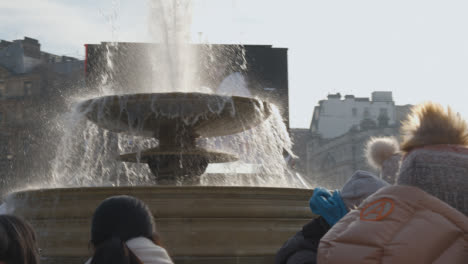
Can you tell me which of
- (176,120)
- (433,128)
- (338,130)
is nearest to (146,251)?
(433,128)

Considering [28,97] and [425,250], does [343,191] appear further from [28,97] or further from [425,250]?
[28,97]

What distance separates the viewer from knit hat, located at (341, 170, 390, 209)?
8.23 feet

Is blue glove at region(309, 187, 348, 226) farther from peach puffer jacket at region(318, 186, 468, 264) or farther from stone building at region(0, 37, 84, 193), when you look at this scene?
stone building at region(0, 37, 84, 193)

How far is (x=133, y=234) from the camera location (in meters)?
2.36

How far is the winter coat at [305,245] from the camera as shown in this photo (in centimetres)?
250

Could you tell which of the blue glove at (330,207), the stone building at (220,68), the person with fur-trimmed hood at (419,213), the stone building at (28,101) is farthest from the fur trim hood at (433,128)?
the stone building at (28,101)

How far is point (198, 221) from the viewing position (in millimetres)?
4516

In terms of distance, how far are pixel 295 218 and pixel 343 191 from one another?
223 cm

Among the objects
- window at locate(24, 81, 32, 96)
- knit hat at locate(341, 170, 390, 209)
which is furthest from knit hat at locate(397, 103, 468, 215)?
window at locate(24, 81, 32, 96)

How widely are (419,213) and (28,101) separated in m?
42.3

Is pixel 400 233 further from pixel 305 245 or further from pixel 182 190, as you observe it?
pixel 182 190

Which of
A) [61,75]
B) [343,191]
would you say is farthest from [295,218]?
[61,75]

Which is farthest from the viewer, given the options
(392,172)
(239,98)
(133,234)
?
(239,98)

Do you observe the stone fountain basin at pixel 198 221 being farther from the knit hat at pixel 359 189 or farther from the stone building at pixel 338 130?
the stone building at pixel 338 130
